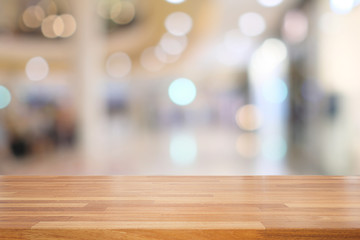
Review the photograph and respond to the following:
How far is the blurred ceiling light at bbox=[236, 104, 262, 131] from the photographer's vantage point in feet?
36.4

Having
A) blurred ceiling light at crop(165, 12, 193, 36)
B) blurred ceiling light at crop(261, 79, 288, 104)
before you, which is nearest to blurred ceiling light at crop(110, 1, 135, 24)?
blurred ceiling light at crop(165, 12, 193, 36)

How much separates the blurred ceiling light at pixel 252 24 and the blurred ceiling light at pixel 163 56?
372cm

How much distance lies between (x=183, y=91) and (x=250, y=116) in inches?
327

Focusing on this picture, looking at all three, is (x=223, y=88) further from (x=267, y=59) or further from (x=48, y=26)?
(x=48, y=26)

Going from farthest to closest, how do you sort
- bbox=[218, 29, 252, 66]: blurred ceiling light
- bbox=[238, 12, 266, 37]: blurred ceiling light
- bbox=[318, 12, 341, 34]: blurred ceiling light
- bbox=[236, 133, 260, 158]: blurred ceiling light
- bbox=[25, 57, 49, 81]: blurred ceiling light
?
bbox=[25, 57, 49, 81]: blurred ceiling light < bbox=[218, 29, 252, 66]: blurred ceiling light < bbox=[238, 12, 266, 37]: blurred ceiling light < bbox=[236, 133, 260, 158]: blurred ceiling light < bbox=[318, 12, 341, 34]: blurred ceiling light

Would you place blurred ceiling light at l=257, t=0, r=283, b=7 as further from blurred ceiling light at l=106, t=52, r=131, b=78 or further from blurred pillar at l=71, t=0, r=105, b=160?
blurred ceiling light at l=106, t=52, r=131, b=78

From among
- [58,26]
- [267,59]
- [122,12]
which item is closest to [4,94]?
[58,26]

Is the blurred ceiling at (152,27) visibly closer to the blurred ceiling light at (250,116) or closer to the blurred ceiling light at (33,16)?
the blurred ceiling light at (33,16)

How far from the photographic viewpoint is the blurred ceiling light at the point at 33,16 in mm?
12227

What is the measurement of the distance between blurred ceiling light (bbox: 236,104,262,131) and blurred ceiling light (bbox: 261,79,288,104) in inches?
52.8

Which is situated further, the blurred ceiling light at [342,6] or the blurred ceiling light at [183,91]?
the blurred ceiling light at [183,91]

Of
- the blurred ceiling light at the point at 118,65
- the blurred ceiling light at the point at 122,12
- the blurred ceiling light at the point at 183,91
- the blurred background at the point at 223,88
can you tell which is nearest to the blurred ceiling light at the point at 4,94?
the blurred ceiling light at the point at 118,65

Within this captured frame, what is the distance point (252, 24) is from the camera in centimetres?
980

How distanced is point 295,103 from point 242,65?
18.0 feet
